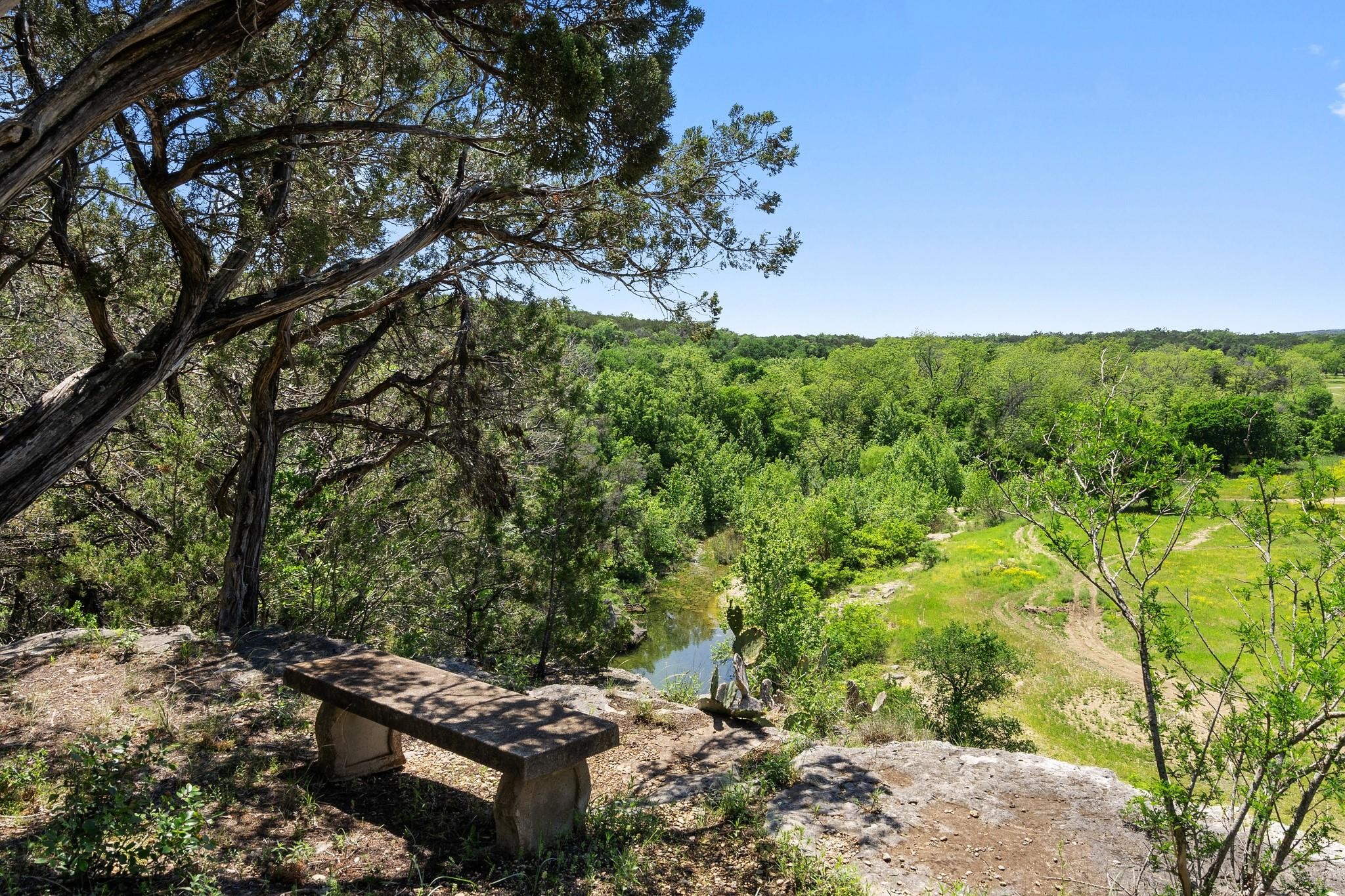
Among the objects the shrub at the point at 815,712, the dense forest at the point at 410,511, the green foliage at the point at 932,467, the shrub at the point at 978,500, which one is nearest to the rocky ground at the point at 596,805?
the shrub at the point at 815,712

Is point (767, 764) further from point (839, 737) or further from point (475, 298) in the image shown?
point (475, 298)

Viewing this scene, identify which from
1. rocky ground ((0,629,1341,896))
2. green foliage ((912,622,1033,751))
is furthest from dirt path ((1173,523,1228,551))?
rocky ground ((0,629,1341,896))

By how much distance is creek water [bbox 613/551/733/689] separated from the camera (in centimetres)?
2086

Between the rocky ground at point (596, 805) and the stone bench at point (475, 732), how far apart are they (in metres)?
0.17

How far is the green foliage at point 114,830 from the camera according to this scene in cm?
296

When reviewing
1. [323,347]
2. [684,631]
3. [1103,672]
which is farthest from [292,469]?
[1103,672]

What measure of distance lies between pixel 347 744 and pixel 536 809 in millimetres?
1529

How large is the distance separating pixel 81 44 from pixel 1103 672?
76.3 ft

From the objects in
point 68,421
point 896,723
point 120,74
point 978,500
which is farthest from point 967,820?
point 978,500

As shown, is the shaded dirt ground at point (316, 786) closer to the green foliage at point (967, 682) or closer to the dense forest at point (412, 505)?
the dense forest at point (412, 505)

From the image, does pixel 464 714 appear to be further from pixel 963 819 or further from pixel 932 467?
pixel 932 467

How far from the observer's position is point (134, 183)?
21.6 feet

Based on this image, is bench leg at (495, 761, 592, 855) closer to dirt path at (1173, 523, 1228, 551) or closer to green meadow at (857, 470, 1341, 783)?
green meadow at (857, 470, 1341, 783)

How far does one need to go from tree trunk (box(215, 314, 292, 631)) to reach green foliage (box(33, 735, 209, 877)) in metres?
3.78
